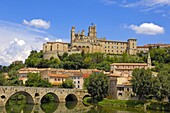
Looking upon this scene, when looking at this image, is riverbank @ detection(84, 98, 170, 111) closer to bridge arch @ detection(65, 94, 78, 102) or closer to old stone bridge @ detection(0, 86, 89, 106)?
old stone bridge @ detection(0, 86, 89, 106)

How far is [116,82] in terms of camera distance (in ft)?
224

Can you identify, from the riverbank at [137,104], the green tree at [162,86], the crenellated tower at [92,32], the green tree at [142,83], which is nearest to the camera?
the green tree at [162,86]

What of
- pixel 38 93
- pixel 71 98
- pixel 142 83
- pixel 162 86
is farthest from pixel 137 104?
pixel 71 98

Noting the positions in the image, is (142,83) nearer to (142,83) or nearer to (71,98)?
(142,83)

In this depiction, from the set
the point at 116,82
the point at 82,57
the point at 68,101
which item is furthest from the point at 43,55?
the point at 116,82

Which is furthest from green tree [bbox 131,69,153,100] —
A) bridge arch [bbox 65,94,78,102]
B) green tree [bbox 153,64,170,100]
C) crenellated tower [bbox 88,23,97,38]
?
crenellated tower [bbox 88,23,97,38]

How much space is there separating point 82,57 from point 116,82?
161 feet

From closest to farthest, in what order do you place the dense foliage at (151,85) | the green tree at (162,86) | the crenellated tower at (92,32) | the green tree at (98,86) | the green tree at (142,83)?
the green tree at (162,86) → the dense foliage at (151,85) → the green tree at (142,83) → the green tree at (98,86) → the crenellated tower at (92,32)

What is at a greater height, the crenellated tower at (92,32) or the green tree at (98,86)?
the crenellated tower at (92,32)

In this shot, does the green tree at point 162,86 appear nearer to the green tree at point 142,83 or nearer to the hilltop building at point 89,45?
the green tree at point 142,83

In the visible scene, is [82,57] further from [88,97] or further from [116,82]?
[116,82]

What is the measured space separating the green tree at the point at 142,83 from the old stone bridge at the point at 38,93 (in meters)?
20.6

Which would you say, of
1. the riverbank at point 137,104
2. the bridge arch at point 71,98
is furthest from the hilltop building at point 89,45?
the riverbank at point 137,104

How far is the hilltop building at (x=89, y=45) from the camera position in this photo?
415 feet
